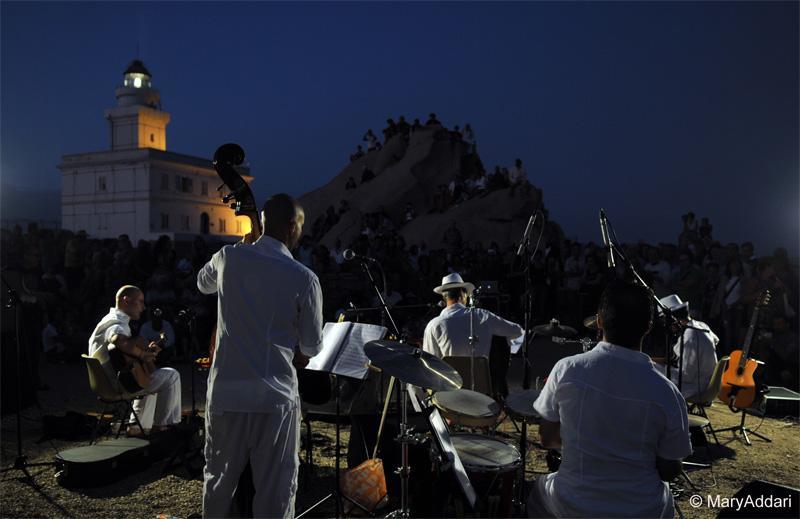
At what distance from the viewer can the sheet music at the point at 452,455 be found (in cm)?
318

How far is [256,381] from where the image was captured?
2.97 metres

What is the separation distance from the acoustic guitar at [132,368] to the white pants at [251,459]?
A: 10.3 ft

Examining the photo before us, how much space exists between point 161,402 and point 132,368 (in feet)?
1.98

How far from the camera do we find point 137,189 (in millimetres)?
45031

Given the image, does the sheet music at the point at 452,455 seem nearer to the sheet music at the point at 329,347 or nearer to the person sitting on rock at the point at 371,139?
the sheet music at the point at 329,347

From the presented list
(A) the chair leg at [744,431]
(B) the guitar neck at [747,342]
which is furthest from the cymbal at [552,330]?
(B) the guitar neck at [747,342]

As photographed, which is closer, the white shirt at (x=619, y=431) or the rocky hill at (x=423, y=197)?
the white shirt at (x=619, y=431)

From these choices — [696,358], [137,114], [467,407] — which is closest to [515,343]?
[696,358]

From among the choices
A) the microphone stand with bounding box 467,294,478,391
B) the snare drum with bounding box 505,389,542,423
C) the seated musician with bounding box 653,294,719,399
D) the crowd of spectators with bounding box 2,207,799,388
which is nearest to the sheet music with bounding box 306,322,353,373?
the snare drum with bounding box 505,389,542,423

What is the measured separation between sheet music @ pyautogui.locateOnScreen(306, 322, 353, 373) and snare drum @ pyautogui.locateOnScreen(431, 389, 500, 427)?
83 cm

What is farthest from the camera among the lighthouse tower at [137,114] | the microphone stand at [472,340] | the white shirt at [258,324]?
the lighthouse tower at [137,114]

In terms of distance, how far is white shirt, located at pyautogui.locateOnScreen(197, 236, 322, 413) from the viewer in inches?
117

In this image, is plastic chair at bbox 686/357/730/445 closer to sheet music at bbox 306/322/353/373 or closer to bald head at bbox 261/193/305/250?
sheet music at bbox 306/322/353/373

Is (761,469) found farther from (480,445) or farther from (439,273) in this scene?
(439,273)
